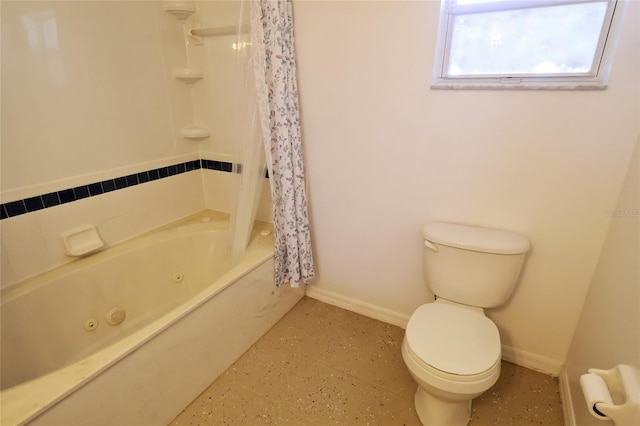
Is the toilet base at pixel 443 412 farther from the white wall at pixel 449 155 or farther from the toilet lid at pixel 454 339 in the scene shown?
the white wall at pixel 449 155

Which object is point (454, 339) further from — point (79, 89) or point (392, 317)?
point (79, 89)

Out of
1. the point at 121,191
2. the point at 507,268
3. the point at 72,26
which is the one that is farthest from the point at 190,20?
the point at 507,268

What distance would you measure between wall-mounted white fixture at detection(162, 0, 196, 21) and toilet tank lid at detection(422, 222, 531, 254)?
68.1 inches

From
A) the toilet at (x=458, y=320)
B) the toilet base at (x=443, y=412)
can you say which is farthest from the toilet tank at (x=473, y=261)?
the toilet base at (x=443, y=412)

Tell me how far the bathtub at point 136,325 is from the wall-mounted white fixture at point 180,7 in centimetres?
121

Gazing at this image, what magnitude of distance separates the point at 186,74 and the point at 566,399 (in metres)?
2.50

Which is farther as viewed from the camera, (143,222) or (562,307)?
(143,222)

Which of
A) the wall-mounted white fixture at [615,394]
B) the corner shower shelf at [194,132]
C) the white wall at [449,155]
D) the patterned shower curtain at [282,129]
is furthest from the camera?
the corner shower shelf at [194,132]

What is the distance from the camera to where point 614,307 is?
1034 millimetres

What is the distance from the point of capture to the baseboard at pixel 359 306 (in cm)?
183

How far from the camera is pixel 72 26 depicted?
1.40 meters

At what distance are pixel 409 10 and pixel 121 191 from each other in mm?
1663

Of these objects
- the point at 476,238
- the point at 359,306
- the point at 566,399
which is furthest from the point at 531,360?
the point at 359,306

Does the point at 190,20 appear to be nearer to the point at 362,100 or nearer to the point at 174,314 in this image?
the point at 362,100
